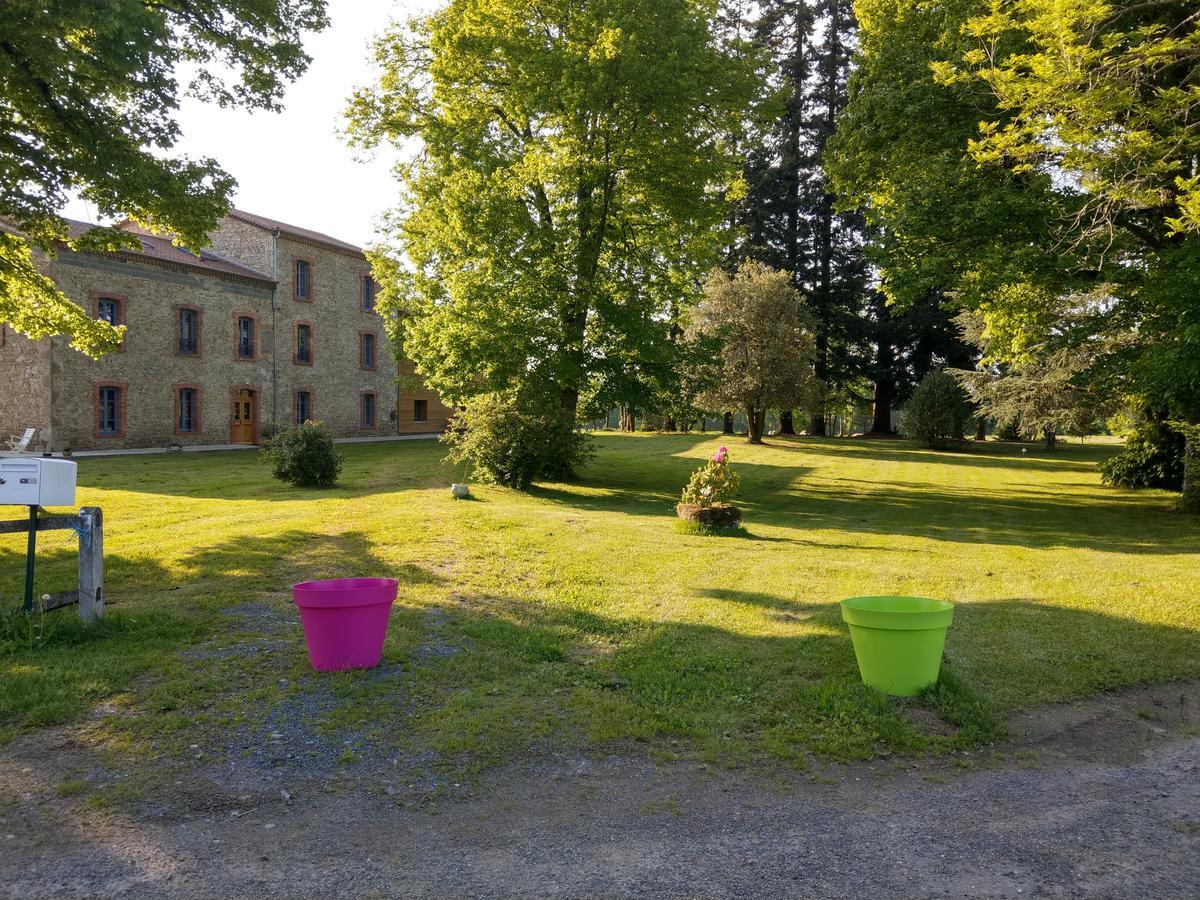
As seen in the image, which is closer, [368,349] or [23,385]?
[23,385]

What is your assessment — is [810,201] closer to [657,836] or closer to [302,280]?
[302,280]

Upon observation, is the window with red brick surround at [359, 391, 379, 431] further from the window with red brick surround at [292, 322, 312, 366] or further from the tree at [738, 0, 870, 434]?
the tree at [738, 0, 870, 434]

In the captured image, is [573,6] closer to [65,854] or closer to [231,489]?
[231,489]

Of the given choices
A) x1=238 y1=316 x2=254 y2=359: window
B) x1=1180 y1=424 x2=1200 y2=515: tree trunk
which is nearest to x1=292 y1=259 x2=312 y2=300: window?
x1=238 y1=316 x2=254 y2=359: window

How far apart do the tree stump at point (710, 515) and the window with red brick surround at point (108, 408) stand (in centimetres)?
2464

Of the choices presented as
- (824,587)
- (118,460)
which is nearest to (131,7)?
(824,587)

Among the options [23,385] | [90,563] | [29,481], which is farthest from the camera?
[23,385]

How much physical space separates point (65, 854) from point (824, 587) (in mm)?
7862

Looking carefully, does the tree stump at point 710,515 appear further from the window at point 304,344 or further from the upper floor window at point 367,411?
the upper floor window at point 367,411

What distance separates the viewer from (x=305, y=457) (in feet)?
63.4

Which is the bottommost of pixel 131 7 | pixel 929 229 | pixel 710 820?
pixel 710 820

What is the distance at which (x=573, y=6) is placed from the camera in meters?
21.0

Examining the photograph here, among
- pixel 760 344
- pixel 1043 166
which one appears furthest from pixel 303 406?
pixel 1043 166

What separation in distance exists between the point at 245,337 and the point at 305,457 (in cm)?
1901
